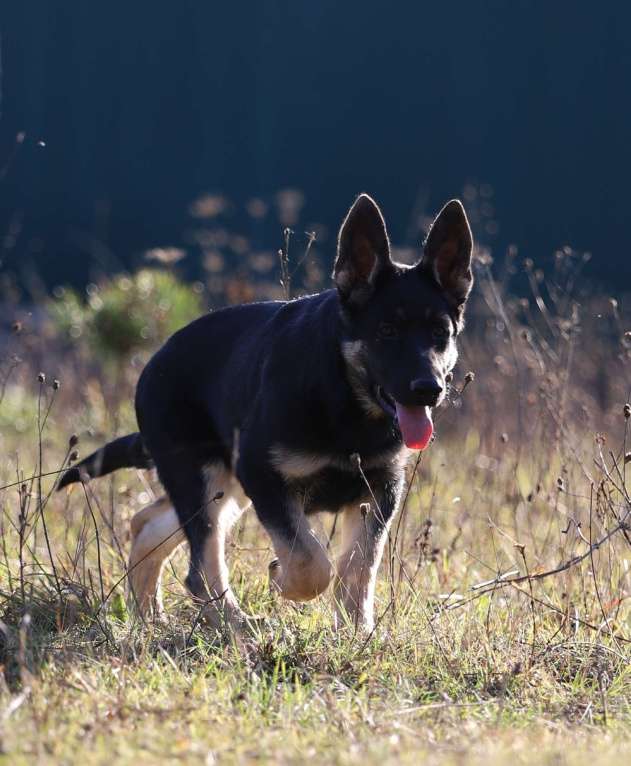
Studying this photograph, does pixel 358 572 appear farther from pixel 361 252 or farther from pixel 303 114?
pixel 303 114

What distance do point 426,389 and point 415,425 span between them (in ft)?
0.52

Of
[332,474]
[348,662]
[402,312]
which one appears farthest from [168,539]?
[402,312]

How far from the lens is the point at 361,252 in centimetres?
454

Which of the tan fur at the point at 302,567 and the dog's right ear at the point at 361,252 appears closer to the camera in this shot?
the tan fur at the point at 302,567

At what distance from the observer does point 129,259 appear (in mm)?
18922

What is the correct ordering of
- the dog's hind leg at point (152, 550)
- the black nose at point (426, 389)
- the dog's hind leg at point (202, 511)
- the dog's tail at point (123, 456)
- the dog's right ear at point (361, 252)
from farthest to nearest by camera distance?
the dog's tail at point (123, 456) → the dog's hind leg at point (152, 550) → the dog's hind leg at point (202, 511) → the dog's right ear at point (361, 252) → the black nose at point (426, 389)

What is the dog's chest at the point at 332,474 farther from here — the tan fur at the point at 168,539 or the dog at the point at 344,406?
the tan fur at the point at 168,539

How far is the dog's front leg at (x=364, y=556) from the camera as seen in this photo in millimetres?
4512

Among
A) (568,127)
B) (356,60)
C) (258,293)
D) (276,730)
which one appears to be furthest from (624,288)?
(276,730)

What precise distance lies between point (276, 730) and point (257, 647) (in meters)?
0.73

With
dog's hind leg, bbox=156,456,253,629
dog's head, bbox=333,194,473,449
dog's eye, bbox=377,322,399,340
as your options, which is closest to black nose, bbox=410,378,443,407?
dog's head, bbox=333,194,473,449

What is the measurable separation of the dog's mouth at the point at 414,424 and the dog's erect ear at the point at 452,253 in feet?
1.92

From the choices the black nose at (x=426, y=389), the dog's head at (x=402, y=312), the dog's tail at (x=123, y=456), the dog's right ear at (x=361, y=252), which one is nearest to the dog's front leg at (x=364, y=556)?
the dog's head at (x=402, y=312)

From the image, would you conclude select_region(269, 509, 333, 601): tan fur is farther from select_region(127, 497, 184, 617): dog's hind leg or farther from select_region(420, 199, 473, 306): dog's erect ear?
select_region(420, 199, 473, 306): dog's erect ear
